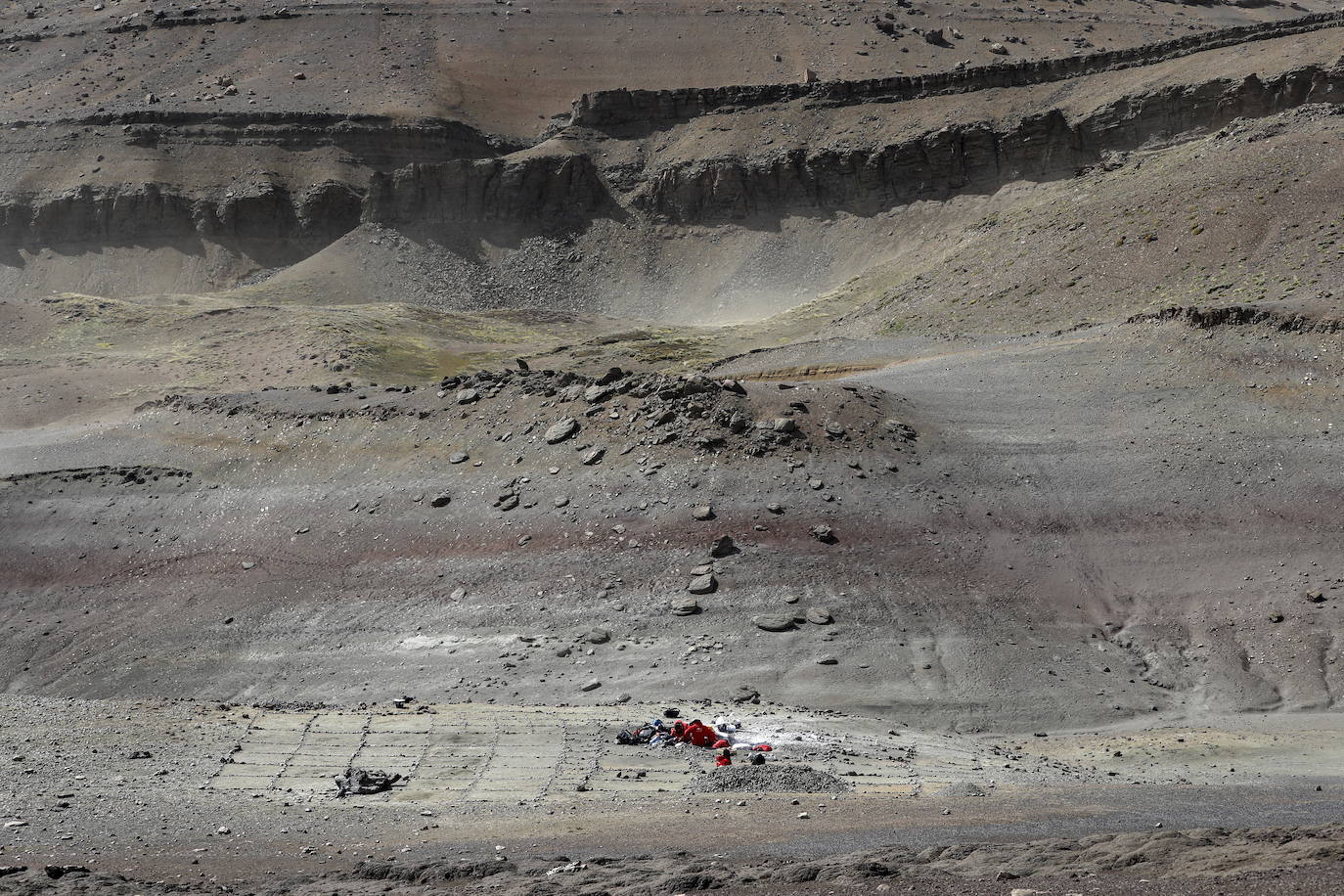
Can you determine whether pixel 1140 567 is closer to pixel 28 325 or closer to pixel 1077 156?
pixel 1077 156

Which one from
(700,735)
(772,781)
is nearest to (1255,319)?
(700,735)

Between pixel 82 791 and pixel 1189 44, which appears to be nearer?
pixel 82 791

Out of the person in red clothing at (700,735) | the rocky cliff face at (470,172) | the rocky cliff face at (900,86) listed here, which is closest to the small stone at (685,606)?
the person in red clothing at (700,735)

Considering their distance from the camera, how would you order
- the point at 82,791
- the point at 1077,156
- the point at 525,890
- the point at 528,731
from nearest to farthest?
the point at 525,890 < the point at 82,791 < the point at 528,731 < the point at 1077,156

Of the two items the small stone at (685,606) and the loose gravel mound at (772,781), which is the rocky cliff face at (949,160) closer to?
the small stone at (685,606)

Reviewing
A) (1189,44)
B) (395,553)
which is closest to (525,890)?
(395,553)

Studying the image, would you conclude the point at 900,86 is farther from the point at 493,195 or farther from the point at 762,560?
the point at 762,560

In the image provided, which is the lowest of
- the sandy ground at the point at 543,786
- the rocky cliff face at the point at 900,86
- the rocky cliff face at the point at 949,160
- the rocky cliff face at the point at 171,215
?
the sandy ground at the point at 543,786

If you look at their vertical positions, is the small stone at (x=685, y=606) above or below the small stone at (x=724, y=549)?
below
